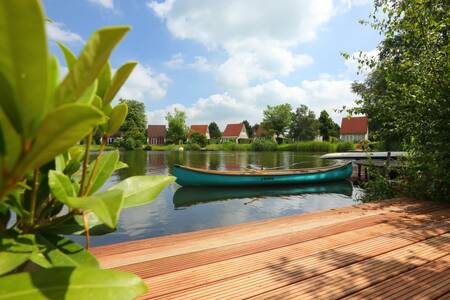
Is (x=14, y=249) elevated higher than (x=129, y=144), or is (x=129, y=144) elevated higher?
(x=129, y=144)

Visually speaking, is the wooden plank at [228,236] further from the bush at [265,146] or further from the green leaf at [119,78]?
the bush at [265,146]

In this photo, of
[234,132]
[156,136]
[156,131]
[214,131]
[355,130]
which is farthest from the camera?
[214,131]

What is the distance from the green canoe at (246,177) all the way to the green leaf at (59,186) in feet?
45.2

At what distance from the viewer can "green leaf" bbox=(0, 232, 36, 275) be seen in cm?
51

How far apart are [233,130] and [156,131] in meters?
19.3

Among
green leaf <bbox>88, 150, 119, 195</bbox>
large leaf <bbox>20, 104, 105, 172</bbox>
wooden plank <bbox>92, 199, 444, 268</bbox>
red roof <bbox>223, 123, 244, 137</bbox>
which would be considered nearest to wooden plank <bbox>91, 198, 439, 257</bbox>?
wooden plank <bbox>92, 199, 444, 268</bbox>

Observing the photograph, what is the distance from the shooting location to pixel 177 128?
222 feet

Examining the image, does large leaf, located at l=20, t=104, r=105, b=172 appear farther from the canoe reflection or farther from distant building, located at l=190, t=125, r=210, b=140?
distant building, located at l=190, t=125, r=210, b=140

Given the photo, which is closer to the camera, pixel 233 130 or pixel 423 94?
pixel 423 94

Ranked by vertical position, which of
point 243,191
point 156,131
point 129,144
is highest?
point 156,131

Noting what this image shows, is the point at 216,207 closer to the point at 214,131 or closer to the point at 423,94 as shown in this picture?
the point at 423,94

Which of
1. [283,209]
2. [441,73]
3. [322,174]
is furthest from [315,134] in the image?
[441,73]

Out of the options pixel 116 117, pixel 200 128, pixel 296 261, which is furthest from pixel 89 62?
pixel 200 128

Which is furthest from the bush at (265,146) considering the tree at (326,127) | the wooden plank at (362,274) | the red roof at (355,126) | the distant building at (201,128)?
the wooden plank at (362,274)
